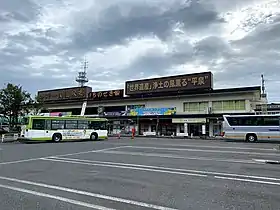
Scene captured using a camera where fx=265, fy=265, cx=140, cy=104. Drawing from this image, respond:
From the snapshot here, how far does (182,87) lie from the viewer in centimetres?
4322

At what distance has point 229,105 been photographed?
37656 millimetres

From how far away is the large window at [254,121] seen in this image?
27.5m

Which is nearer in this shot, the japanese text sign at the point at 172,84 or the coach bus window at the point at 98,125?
the coach bus window at the point at 98,125

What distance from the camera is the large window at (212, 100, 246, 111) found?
36713 mm

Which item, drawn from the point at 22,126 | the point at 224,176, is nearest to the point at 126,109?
the point at 22,126

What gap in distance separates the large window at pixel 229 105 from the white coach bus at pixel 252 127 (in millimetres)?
7904

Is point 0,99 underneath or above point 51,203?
above

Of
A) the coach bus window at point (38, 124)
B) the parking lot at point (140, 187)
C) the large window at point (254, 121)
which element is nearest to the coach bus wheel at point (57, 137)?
the coach bus window at point (38, 124)

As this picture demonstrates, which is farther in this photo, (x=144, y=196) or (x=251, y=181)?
(x=251, y=181)

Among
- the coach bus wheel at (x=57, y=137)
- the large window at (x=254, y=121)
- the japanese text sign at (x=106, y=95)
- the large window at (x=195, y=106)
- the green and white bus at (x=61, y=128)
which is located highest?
the japanese text sign at (x=106, y=95)

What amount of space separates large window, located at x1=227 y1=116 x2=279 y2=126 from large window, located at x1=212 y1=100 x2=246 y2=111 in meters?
7.85

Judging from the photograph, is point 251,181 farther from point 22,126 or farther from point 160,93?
point 160,93

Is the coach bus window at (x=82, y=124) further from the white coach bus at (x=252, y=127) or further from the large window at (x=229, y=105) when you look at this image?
the large window at (x=229, y=105)

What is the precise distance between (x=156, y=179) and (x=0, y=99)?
112ft
